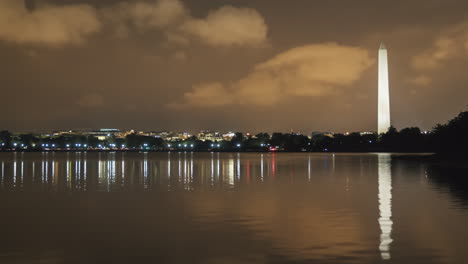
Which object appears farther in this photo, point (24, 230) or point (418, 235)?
point (24, 230)

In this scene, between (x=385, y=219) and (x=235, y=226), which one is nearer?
(x=235, y=226)

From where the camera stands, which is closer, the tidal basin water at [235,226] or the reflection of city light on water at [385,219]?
the tidal basin water at [235,226]

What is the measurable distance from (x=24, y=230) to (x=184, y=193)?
16.5 metres

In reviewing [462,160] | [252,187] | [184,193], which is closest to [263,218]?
[184,193]

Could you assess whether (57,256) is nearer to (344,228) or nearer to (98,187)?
(344,228)

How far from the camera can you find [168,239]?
20.4 meters

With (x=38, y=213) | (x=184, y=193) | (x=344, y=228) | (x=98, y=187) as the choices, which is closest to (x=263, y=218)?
(x=344, y=228)

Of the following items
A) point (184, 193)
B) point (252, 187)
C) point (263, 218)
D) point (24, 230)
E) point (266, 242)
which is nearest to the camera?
point (266, 242)

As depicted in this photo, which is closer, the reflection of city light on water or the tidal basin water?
the tidal basin water

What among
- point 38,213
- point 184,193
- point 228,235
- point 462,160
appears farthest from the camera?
point 462,160

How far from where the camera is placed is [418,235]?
2109 cm

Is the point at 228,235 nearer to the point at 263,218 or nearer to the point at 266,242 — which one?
the point at 266,242

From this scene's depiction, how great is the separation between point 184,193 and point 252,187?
6.62 meters

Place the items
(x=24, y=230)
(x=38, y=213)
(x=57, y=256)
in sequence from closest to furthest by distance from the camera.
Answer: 1. (x=57, y=256)
2. (x=24, y=230)
3. (x=38, y=213)
